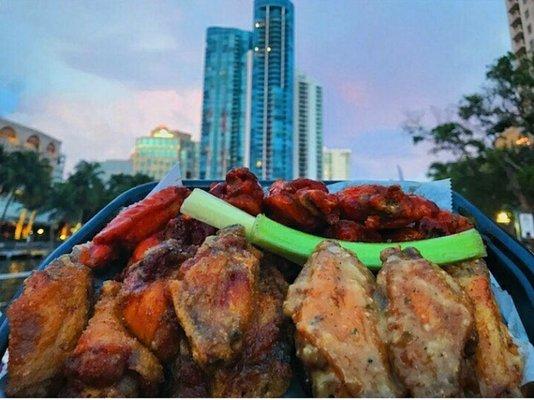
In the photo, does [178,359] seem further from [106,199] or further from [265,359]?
[106,199]

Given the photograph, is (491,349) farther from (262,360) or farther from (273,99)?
(273,99)

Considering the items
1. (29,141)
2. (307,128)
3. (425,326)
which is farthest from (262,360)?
(307,128)

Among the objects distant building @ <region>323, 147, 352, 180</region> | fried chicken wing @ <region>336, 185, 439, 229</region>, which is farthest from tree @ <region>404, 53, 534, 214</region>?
distant building @ <region>323, 147, 352, 180</region>

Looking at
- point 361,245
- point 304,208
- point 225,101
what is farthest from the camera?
point 225,101

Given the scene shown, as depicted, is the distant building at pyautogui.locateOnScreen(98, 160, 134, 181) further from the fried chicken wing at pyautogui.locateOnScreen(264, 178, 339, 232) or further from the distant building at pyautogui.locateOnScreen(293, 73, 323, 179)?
the fried chicken wing at pyautogui.locateOnScreen(264, 178, 339, 232)

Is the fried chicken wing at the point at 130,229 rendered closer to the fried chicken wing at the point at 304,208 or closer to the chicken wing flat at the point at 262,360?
the fried chicken wing at the point at 304,208
